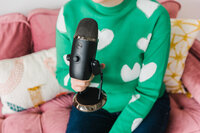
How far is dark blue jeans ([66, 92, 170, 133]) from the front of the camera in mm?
A: 804

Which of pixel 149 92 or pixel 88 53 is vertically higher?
pixel 88 53

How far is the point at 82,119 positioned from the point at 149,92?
1.16 feet

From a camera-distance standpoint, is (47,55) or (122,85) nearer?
(122,85)

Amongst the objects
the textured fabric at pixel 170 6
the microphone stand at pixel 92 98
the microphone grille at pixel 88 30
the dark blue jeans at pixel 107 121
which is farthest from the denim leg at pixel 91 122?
the textured fabric at pixel 170 6

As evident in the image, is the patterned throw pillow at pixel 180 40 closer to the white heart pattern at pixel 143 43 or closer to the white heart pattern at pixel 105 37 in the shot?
the white heart pattern at pixel 143 43

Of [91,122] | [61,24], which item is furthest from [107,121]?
[61,24]

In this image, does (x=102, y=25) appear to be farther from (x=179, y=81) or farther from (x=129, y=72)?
(x=179, y=81)

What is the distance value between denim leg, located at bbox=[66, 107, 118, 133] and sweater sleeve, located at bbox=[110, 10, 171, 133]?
8 cm

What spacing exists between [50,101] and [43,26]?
507mm

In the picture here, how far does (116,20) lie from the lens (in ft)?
2.36

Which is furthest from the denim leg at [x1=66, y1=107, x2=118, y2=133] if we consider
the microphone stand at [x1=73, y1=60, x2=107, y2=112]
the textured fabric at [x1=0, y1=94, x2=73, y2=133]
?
the microphone stand at [x1=73, y1=60, x2=107, y2=112]

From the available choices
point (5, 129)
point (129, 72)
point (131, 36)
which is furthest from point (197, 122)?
point (5, 129)

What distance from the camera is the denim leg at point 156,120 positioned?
0.80 meters

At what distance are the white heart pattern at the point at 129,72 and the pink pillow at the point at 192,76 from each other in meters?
0.45
